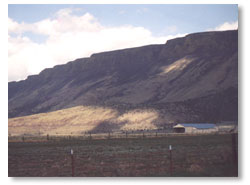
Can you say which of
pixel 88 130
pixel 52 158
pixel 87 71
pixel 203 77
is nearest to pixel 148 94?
pixel 203 77

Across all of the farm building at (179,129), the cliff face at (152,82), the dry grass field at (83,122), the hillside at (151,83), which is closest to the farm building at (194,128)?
the farm building at (179,129)

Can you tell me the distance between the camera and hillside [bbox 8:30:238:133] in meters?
56.5

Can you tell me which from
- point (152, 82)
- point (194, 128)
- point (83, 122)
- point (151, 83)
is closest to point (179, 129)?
point (194, 128)

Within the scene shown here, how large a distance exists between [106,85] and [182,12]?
78938mm

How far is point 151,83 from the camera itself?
273 ft

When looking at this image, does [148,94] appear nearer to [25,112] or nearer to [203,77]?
[203,77]

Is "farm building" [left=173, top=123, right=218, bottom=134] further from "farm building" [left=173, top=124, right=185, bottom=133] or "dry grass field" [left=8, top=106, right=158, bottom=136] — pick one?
"dry grass field" [left=8, top=106, right=158, bottom=136]

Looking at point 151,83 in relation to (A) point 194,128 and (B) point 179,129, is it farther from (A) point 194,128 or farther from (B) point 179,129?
(B) point 179,129

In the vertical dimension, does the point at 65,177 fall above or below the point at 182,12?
below

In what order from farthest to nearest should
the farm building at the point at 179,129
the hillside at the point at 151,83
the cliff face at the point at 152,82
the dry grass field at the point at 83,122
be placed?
the cliff face at the point at 152,82
the hillside at the point at 151,83
the dry grass field at the point at 83,122
the farm building at the point at 179,129

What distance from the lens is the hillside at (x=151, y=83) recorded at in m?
56.5

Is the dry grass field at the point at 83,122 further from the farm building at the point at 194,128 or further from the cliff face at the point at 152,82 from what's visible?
the farm building at the point at 194,128

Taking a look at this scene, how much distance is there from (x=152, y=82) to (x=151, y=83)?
0.67 meters
